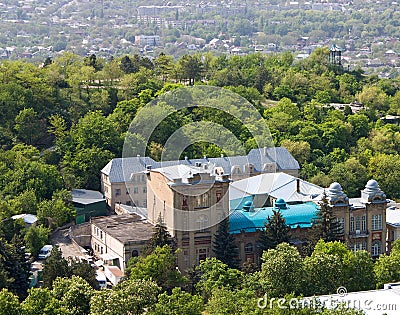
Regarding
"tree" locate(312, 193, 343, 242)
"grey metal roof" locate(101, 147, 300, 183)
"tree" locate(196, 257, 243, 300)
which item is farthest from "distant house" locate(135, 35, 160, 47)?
"tree" locate(196, 257, 243, 300)

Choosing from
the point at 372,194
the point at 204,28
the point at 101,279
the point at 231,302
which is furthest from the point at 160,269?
the point at 204,28

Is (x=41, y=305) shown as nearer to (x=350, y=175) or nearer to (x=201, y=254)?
(x=201, y=254)

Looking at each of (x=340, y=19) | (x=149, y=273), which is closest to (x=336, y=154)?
(x=149, y=273)

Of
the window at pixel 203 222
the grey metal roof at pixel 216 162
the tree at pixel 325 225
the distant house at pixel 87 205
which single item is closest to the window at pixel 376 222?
the tree at pixel 325 225

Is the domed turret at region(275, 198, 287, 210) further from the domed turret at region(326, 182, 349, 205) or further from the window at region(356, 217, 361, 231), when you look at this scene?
the window at region(356, 217, 361, 231)

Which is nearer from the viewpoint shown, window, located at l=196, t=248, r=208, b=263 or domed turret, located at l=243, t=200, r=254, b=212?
window, located at l=196, t=248, r=208, b=263

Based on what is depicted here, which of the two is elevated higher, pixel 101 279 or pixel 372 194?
pixel 372 194
